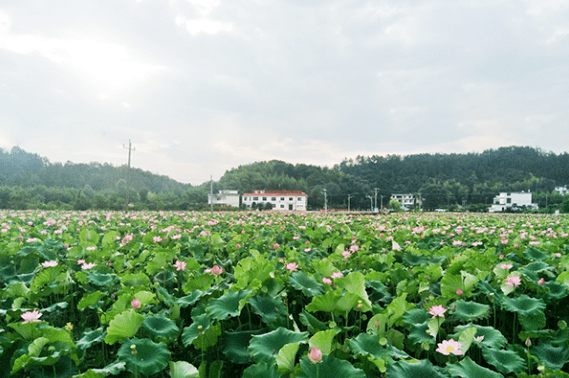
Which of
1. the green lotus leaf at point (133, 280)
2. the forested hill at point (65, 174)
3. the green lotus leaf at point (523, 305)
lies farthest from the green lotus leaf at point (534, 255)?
the forested hill at point (65, 174)

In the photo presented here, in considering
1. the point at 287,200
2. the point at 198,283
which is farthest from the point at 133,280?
the point at 287,200

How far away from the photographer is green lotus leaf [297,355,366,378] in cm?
158

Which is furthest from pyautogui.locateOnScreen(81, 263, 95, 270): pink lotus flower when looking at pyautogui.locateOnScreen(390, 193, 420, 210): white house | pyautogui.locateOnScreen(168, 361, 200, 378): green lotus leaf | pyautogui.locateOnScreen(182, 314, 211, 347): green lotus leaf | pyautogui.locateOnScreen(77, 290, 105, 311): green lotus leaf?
pyautogui.locateOnScreen(390, 193, 420, 210): white house

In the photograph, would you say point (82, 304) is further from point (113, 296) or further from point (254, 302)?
point (254, 302)

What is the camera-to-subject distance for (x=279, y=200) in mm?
83312

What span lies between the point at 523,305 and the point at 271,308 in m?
1.66

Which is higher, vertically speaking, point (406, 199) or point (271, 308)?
point (406, 199)

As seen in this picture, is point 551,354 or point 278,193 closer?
point 551,354

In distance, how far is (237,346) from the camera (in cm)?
218

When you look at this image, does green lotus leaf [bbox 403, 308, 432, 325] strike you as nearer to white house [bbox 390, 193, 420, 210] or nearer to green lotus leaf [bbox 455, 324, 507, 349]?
green lotus leaf [bbox 455, 324, 507, 349]

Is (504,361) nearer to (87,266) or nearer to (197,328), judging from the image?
(197,328)

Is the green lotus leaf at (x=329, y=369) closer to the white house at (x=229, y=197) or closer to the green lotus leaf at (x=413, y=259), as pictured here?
the green lotus leaf at (x=413, y=259)

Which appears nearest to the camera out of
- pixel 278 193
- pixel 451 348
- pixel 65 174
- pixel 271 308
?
pixel 451 348

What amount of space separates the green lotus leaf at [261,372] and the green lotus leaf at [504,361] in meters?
1.09
